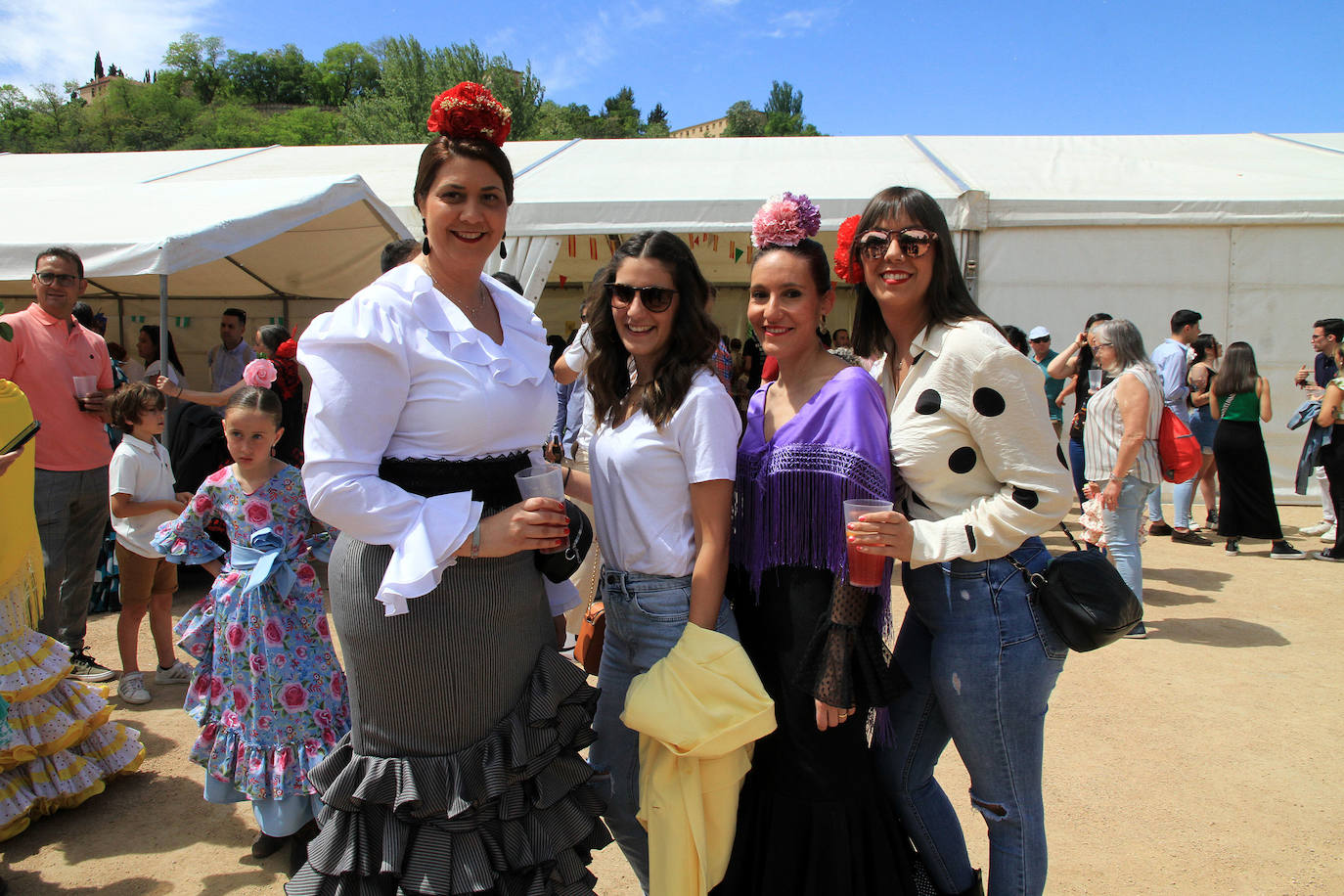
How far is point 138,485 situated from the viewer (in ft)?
13.6

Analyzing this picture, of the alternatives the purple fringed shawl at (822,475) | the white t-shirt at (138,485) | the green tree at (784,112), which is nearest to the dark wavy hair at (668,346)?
the purple fringed shawl at (822,475)

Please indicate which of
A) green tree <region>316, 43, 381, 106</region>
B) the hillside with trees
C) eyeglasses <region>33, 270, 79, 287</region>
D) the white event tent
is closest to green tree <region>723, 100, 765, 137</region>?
the hillside with trees

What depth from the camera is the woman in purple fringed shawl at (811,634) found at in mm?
1899

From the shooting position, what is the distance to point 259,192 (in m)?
6.53

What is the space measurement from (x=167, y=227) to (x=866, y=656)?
18.5ft

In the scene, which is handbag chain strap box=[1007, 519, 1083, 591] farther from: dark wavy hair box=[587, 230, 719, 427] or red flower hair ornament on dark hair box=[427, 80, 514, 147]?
red flower hair ornament on dark hair box=[427, 80, 514, 147]

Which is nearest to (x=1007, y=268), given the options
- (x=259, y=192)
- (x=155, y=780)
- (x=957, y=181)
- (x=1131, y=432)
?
(x=957, y=181)

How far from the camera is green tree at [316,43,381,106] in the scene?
94562 mm

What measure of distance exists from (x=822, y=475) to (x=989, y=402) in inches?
16.3

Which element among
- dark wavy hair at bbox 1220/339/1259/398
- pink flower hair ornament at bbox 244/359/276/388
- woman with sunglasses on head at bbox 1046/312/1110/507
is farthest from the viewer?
dark wavy hair at bbox 1220/339/1259/398

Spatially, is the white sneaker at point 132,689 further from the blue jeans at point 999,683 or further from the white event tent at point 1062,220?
the white event tent at point 1062,220

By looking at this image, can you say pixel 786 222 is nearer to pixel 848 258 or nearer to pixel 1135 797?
pixel 848 258

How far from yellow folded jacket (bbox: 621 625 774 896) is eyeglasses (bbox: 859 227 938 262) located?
3.42 ft

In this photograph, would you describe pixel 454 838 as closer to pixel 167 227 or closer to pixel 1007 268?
pixel 167 227
